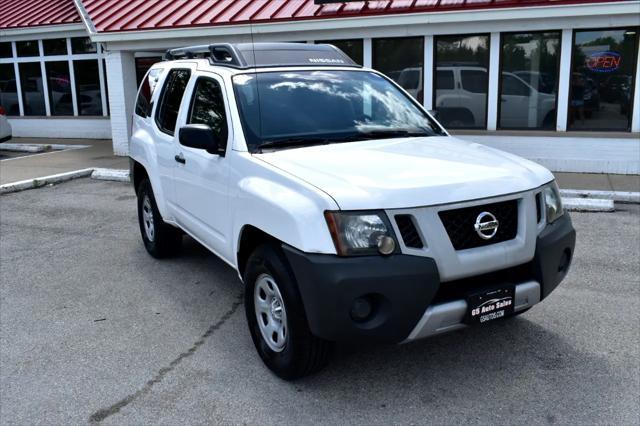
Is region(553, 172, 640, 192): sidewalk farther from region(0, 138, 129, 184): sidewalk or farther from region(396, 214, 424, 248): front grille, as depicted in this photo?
region(0, 138, 129, 184): sidewalk

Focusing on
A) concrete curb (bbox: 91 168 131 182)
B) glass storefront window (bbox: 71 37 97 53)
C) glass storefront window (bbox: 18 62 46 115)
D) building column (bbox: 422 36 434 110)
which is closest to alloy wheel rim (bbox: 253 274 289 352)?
concrete curb (bbox: 91 168 131 182)

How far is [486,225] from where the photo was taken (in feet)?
11.1

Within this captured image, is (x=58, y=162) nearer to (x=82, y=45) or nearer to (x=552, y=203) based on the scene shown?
(x=82, y=45)

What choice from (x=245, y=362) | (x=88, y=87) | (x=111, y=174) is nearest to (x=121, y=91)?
(x=111, y=174)

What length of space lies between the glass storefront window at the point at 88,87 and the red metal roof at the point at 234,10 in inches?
89.1

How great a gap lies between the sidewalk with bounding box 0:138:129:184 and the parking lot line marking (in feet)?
25.3

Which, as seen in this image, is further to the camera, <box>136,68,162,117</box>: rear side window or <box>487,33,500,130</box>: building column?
<box>487,33,500,130</box>: building column

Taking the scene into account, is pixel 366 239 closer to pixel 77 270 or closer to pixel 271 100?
pixel 271 100

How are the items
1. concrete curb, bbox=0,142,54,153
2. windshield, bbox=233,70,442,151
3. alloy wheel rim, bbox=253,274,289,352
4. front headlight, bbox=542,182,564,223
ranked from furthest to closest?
concrete curb, bbox=0,142,54,153
windshield, bbox=233,70,442,151
front headlight, bbox=542,182,564,223
alloy wheel rim, bbox=253,274,289,352

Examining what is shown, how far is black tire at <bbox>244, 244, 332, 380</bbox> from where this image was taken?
11.3ft

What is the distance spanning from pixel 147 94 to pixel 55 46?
12202mm

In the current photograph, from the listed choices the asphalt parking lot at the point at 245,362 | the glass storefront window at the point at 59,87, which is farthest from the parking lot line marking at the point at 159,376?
the glass storefront window at the point at 59,87

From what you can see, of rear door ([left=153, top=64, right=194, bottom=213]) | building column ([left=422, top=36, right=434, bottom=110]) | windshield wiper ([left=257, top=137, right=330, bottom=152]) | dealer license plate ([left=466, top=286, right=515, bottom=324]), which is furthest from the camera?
building column ([left=422, top=36, right=434, bottom=110])

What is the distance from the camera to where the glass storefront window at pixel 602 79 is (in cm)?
1023
